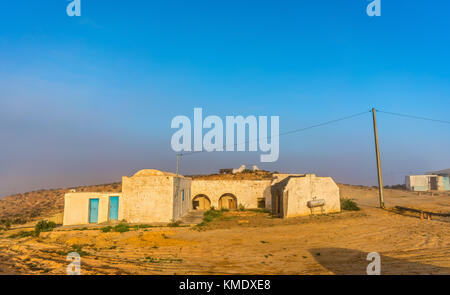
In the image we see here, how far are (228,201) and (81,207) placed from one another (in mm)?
15596

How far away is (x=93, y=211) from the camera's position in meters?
19.5

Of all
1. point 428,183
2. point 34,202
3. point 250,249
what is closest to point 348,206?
point 250,249

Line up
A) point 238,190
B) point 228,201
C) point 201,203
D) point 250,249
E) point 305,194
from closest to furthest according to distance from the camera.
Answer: point 250,249, point 305,194, point 238,190, point 228,201, point 201,203

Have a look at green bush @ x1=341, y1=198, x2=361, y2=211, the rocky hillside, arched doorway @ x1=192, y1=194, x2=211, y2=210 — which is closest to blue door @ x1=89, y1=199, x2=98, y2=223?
arched doorway @ x1=192, y1=194, x2=211, y2=210

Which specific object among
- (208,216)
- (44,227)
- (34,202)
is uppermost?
(208,216)

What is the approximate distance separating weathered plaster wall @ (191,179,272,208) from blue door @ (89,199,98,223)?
11818 mm

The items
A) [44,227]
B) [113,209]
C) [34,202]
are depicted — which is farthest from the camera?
[34,202]

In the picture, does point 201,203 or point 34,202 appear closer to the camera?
point 201,203

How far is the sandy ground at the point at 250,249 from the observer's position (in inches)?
314

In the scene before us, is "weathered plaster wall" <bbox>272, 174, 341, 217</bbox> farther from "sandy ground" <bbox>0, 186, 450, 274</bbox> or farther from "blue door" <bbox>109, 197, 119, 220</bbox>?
"blue door" <bbox>109, 197, 119, 220</bbox>

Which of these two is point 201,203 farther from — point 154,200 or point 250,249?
point 250,249

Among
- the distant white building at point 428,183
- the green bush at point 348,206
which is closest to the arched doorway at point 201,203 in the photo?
the green bush at point 348,206

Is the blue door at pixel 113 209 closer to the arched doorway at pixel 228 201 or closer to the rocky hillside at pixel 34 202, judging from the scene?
the arched doorway at pixel 228 201

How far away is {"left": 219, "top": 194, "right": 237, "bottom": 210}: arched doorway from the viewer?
30.0m
